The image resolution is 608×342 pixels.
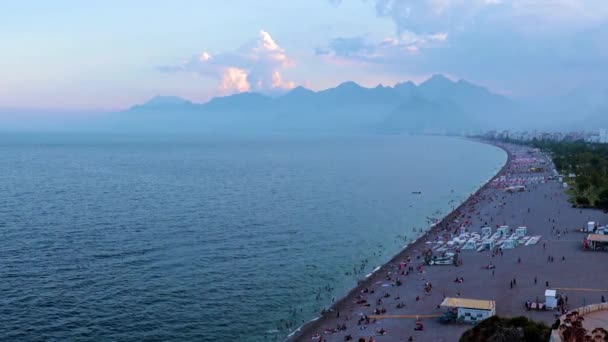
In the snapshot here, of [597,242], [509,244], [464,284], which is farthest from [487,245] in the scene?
[464,284]

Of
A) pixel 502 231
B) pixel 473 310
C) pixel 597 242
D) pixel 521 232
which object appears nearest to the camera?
pixel 473 310

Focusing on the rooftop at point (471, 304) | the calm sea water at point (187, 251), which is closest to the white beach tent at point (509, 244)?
the calm sea water at point (187, 251)

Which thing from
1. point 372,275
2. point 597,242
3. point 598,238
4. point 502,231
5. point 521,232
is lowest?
point 372,275

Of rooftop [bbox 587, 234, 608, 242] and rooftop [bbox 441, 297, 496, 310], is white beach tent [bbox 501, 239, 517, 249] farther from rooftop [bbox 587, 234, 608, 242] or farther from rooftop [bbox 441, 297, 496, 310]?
rooftop [bbox 441, 297, 496, 310]

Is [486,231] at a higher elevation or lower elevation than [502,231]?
lower

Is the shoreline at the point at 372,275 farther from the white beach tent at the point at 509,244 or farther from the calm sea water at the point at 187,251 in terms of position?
the white beach tent at the point at 509,244

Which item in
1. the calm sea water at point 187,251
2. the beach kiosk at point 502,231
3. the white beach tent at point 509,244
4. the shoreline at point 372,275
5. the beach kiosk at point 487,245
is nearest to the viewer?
the calm sea water at point 187,251

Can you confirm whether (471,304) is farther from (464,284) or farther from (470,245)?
(470,245)
